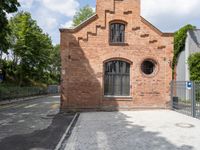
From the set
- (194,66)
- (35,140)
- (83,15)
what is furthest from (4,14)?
(83,15)

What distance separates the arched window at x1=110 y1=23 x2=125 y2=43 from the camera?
21.2 meters

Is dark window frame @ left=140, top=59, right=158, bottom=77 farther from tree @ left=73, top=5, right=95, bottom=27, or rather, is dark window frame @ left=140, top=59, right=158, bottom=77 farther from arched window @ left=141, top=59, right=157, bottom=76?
tree @ left=73, top=5, right=95, bottom=27

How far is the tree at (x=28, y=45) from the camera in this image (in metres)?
45.6

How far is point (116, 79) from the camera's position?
2089 centimetres

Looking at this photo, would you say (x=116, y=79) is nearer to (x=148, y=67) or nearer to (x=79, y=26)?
(x=148, y=67)

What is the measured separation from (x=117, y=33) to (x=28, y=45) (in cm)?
2798

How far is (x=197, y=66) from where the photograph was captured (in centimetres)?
2911

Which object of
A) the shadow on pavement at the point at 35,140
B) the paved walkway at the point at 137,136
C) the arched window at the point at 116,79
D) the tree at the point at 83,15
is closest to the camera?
the paved walkway at the point at 137,136

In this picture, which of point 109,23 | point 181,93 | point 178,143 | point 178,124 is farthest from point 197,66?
point 178,143

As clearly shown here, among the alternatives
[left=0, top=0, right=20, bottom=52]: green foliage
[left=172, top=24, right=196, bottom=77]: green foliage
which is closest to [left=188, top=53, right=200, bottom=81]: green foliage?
[left=172, top=24, right=196, bottom=77]: green foliage

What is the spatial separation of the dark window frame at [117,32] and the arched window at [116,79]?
4.94ft

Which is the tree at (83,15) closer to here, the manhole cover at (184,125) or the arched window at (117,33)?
the arched window at (117,33)

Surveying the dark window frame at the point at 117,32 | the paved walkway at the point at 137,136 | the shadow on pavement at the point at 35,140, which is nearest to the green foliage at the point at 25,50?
the dark window frame at the point at 117,32

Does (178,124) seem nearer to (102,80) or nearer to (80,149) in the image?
(80,149)
